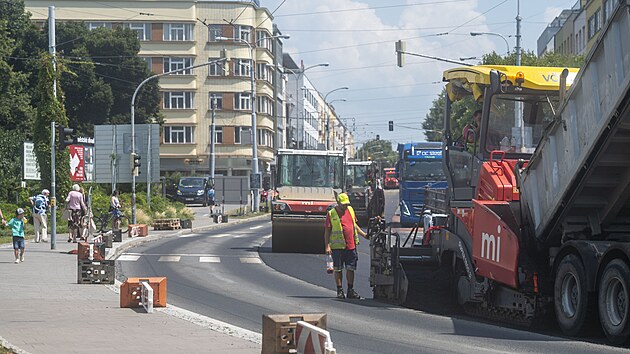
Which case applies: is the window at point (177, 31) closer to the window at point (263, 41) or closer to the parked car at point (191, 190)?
the window at point (263, 41)

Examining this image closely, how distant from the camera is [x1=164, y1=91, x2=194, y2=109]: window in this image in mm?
83750

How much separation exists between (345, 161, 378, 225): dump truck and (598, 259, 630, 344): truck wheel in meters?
23.8

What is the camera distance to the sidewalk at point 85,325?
35.8 ft

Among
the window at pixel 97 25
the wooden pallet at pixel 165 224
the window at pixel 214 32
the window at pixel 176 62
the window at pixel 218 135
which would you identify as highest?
the window at pixel 97 25

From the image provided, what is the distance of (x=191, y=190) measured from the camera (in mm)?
72812

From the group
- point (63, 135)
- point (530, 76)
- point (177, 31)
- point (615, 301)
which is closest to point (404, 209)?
point (63, 135)

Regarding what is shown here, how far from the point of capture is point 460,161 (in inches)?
613

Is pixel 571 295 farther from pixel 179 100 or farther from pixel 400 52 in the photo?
pixel 179 100

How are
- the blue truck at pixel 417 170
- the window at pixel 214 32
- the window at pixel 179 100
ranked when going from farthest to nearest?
the window at pixel 179 100, the window at pixel 214 32, the blue truck at pixel 417 170

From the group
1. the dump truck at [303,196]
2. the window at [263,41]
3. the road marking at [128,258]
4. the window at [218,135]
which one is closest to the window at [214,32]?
the window at [263,41]

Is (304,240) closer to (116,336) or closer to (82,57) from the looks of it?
(116,336)

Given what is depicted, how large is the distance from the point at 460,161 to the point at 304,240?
1332cm

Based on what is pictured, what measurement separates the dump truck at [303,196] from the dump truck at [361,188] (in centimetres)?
497

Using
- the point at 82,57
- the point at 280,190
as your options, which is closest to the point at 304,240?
the point at 280,190
